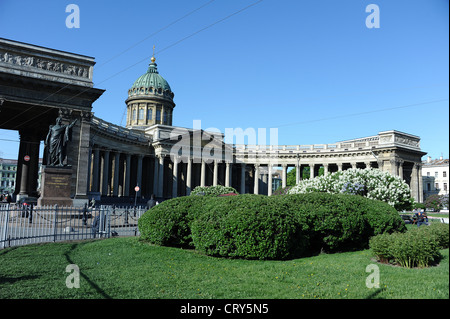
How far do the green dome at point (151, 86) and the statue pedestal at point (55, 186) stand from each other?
186 feet

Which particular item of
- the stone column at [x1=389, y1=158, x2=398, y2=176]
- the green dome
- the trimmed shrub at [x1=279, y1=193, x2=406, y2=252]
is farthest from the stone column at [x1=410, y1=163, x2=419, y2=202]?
the trimmed shrub at [x1=279, y1=193, x2=406, y2=252]

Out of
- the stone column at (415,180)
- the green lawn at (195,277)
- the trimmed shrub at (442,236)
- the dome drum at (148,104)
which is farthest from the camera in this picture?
the dome drum at (148,104)

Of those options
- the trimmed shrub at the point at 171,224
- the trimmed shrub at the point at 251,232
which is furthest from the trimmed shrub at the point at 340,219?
the trimmed shrub at the point at 171,224

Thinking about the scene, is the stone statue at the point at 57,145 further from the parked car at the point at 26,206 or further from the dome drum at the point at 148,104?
the dome drum at the point at 148,104

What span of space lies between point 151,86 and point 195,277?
236ft

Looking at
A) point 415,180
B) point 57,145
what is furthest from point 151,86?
point 57,145

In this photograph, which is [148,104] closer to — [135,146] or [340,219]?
[135,146]

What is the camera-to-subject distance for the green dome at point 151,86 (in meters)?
75.9

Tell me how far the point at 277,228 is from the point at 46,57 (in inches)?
1082

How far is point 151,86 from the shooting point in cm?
7594
